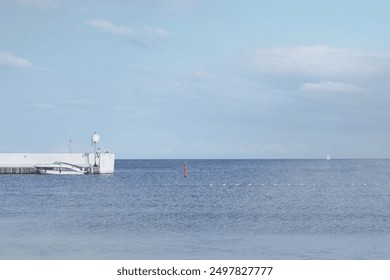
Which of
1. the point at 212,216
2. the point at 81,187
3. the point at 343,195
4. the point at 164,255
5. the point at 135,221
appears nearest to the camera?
the point at 164,255

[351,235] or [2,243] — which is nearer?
[2,243]

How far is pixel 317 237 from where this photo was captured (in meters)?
41.5

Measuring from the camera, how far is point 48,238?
40719mm

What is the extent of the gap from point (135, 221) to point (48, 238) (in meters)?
11.6

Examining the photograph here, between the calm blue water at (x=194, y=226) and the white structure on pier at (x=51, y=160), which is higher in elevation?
the white structure on pier at (x=51, y=160)

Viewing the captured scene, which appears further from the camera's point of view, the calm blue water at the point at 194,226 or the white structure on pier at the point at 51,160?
the white structure on pier at the point at 51,160

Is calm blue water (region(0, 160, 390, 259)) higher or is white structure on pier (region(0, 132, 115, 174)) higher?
white structure on pier (region(0, 132, 115, 174))

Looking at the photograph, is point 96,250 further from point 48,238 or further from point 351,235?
point 351,235

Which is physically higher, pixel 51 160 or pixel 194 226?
pixel 51 160

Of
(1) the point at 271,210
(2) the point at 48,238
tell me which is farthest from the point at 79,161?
(2) the point at 48,238

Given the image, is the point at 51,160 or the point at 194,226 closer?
the point at 194,226

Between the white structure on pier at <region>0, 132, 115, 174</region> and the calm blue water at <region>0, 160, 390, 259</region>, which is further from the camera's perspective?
the white structure on pier at <region>0, 132, 115, 174</region>
